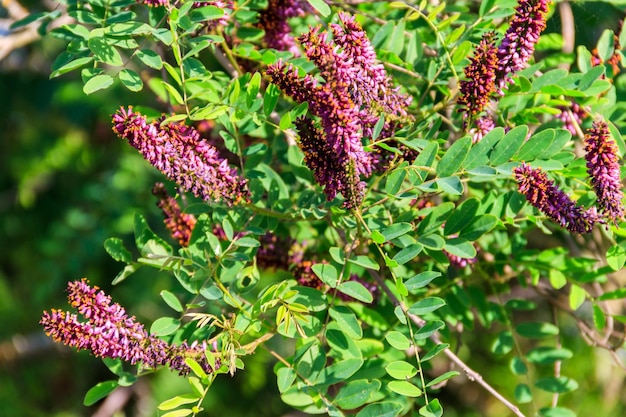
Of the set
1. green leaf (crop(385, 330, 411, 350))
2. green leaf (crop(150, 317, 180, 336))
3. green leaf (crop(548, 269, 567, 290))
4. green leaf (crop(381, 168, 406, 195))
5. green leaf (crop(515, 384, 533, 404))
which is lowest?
green leaf (crop(515, 384, 533, 404))

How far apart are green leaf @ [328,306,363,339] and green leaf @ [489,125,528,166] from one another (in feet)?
0.82

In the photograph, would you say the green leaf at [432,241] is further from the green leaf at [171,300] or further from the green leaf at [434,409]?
the green leaf at [171,300]

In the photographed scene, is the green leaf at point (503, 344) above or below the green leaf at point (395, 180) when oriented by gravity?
below

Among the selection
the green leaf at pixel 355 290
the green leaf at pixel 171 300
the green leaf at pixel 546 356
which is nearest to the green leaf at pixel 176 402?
the green leaf at pixel 171 300

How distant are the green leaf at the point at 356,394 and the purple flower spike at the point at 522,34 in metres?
0.39

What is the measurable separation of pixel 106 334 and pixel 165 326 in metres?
0.14

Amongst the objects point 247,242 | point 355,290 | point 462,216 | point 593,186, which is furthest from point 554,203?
point 247,242

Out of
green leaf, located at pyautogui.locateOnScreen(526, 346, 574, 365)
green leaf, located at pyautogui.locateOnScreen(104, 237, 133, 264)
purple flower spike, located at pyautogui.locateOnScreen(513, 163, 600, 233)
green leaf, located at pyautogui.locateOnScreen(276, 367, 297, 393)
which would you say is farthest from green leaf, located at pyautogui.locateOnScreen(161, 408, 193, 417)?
green leaf, located at pyautogui.locateOnScreen(526, 346, 574, 365)

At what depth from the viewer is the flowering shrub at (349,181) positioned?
760mm

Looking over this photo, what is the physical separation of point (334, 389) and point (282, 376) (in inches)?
5.8

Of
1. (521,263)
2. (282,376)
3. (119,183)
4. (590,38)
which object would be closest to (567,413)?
(521,263)

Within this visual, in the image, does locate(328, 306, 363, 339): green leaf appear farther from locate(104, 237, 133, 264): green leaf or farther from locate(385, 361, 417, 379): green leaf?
locate(104, 237, 133, 264): green leaf

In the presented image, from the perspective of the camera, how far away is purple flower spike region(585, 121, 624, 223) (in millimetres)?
760

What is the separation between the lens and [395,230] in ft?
2.74
